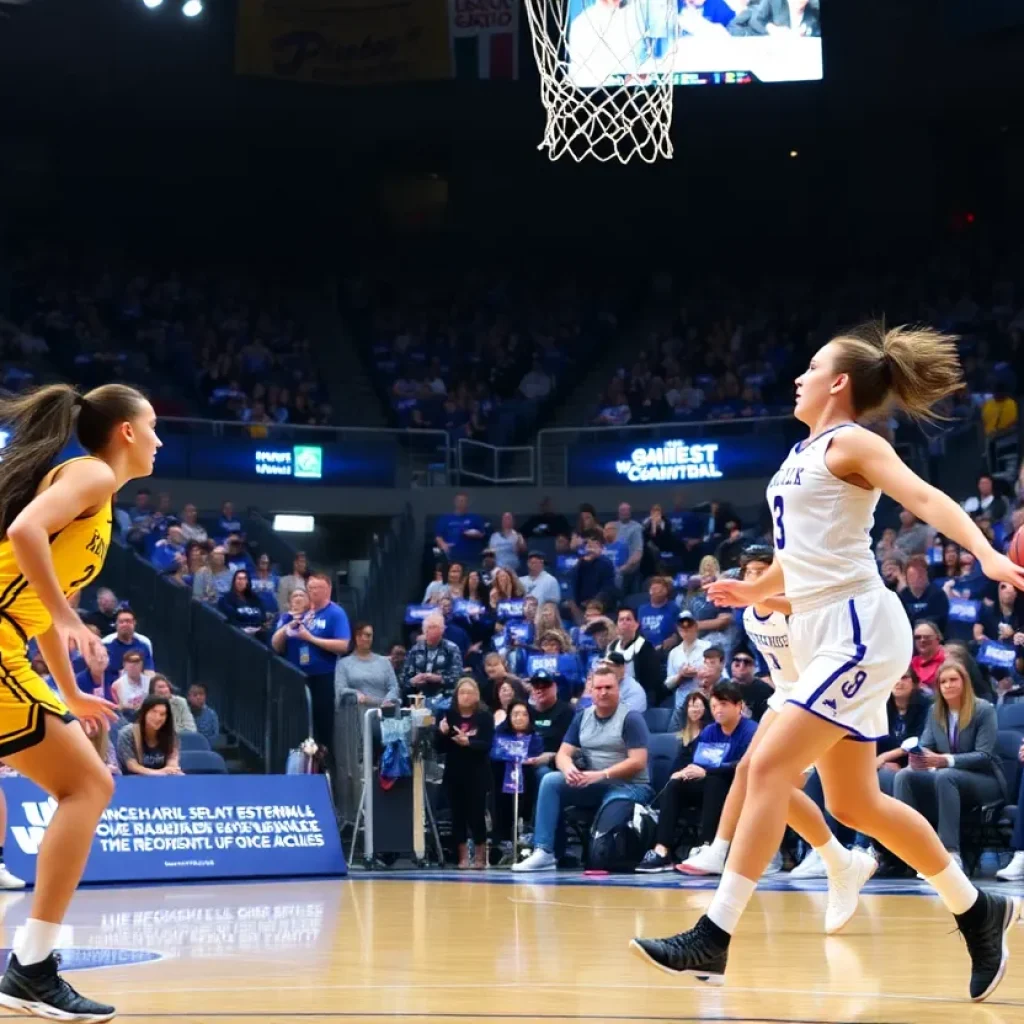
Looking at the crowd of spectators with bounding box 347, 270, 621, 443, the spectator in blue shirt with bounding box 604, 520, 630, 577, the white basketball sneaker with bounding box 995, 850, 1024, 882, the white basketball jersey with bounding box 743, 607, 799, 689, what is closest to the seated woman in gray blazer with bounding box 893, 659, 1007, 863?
the white basketball sneaker with bounding box 995, 850, 1024, 882

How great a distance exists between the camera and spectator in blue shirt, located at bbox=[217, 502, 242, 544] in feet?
71.5

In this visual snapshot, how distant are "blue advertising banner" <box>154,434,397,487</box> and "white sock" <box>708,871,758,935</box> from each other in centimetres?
1900

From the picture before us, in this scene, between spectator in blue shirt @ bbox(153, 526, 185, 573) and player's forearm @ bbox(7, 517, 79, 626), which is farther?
spectator in blue shirt @ bbox(153, 526, 185, 573)

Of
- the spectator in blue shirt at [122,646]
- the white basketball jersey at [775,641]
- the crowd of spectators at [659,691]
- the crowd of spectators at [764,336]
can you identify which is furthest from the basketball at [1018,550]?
the crowd of spectators at [764,336]

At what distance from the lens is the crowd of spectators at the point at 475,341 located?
27.6m

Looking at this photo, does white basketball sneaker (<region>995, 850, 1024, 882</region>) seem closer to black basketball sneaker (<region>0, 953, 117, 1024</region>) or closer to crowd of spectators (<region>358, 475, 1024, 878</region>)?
crowd of spectators (<region>358, 475, 1024, 878</region>)

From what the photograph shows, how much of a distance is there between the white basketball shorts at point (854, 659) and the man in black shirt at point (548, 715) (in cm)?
814

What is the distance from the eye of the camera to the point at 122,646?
14.7 metres

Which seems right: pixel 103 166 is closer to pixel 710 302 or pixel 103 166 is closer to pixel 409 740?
pixel 710 302

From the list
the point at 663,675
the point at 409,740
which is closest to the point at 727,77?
the point at 663,675

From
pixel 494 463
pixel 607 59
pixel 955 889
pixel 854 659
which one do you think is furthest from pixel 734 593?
pixel 494 463

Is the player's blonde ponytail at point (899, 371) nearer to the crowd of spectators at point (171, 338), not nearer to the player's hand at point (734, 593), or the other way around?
the player's hand at point (734, 593)

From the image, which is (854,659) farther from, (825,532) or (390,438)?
(390,438)

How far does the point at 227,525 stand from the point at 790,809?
48.9 ft
